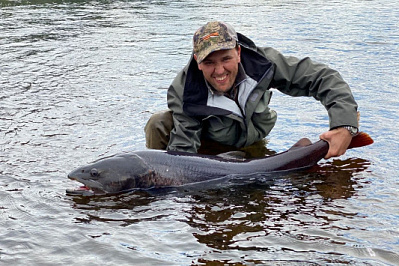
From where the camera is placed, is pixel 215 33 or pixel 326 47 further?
pixel 326 47

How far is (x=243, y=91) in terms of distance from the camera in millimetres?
5230

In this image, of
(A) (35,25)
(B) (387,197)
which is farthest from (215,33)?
(A) (35,25)

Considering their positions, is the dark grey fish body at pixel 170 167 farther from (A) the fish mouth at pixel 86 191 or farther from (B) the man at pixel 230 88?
(B) the man at pixel 230 88

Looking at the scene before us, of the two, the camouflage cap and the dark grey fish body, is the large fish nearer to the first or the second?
the dark grey fish body

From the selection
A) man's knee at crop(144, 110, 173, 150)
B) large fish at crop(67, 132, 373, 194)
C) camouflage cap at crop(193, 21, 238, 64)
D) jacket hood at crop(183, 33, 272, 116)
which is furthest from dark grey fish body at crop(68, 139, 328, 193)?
camouflage cap at crop(193, 21, 238, 64)

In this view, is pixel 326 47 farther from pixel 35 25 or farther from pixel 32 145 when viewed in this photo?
pixel 35 25

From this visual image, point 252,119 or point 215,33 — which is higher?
point 215,33

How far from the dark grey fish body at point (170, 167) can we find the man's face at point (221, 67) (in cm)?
70

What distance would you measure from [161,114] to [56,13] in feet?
47.1

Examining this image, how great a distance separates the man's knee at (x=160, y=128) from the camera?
5.54 metres

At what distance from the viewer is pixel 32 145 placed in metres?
6.27

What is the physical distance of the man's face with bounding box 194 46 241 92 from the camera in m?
4.95

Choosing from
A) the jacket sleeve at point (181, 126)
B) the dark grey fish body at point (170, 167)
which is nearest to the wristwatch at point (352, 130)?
the dark grey fish body at point (170, 167)

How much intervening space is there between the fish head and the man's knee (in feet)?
2.58
